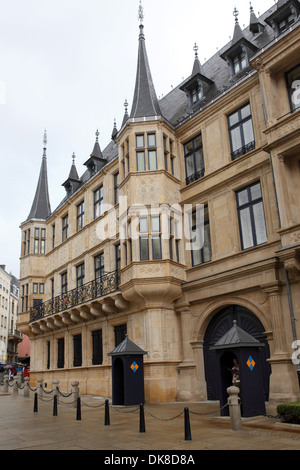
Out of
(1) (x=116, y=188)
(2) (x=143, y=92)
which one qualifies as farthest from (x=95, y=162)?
(2) (x=143, y=92)

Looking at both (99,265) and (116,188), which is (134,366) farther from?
(116,188)

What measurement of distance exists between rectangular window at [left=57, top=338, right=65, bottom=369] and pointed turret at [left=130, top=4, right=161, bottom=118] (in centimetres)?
1456

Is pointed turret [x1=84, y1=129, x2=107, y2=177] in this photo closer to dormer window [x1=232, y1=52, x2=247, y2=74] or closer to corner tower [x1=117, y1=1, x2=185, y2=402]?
corner tower [x1=117, y1=1, x2=185, y2=402]

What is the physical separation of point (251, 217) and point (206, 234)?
8.07ft

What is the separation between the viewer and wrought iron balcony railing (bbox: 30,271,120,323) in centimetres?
2075

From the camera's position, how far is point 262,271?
14906 millimetres

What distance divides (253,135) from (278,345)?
7.95 meters

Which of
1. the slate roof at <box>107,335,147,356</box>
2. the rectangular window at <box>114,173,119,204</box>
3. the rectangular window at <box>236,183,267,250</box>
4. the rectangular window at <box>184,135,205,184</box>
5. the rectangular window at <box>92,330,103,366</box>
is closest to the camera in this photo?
the slate roof at <box>107,335,147,356</box>

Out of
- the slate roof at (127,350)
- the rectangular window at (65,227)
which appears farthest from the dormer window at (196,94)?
the rectangular window at (65,227)

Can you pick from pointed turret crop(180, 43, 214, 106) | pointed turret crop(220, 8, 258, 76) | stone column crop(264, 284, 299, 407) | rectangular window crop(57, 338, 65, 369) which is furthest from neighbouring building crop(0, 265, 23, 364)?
stone column crop(264, 284, 299, 407)

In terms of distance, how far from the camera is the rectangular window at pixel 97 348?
2203 centimetres
